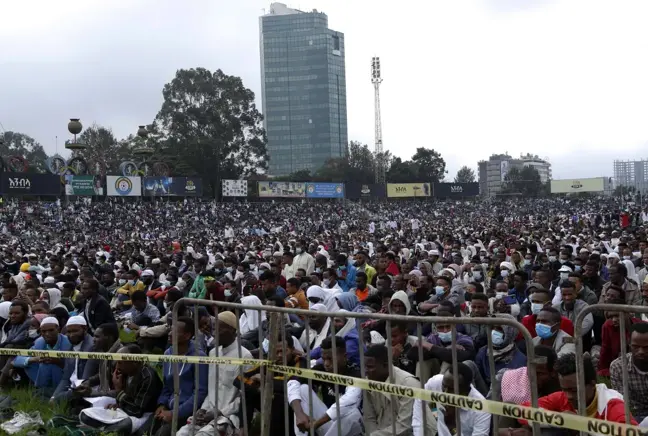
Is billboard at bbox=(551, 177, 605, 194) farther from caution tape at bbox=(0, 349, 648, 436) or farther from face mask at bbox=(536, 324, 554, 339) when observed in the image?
caution tape at bbox=(0, 349, 648, 436)

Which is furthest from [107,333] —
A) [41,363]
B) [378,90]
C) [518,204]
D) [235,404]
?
[378,90]

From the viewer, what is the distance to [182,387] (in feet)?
18.1

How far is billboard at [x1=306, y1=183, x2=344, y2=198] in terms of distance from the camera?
6291 cm

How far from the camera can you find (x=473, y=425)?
3799mm

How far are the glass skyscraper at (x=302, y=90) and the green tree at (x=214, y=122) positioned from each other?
2592 inches

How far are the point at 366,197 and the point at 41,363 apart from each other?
60.4m

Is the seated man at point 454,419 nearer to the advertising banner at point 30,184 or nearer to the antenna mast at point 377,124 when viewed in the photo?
the advertising banner at point 30,184

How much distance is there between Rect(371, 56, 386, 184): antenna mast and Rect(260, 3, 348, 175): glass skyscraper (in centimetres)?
4923

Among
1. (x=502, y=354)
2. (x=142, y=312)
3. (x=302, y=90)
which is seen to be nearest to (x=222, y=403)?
(x=502, y=354)

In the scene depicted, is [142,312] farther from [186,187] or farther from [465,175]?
[465,175]

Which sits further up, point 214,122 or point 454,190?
point 214,122

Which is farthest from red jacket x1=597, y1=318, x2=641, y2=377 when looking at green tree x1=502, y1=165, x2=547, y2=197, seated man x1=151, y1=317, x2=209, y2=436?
green tree x1=502, y1=165, x2=547, y2=197

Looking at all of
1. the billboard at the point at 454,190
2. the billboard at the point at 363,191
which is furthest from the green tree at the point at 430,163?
the billboard at the point at 363,191

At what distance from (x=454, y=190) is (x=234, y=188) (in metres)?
25.5
